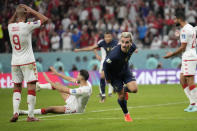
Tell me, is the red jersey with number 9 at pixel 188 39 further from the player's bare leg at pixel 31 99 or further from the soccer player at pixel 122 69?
the player's bare leg at pixel 31 99

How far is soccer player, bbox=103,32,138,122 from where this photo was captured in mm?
12555

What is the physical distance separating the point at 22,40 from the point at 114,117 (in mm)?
3168

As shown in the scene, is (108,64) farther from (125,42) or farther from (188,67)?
(188,67)

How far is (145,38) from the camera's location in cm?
3088

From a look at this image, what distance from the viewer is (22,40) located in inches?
502

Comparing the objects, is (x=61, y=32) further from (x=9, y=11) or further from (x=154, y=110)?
(x=154, y=110)

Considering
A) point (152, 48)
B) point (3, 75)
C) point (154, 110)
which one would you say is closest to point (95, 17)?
point (152, 48)

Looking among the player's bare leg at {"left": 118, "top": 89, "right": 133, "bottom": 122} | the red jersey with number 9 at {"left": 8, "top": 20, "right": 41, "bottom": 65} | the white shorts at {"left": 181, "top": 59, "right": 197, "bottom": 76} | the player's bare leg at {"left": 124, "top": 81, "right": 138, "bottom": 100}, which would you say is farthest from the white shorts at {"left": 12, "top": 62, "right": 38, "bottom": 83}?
the white shorts at {"left": 181, "top": 59, "right": 197, "bottom": 76}

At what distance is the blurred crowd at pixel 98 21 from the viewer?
30406 mm

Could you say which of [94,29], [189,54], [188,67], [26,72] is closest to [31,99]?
[26,72]

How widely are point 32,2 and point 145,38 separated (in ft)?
23.2

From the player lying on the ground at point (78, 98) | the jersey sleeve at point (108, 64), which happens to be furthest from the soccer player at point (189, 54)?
the player lying on the ground at point (78, 98)

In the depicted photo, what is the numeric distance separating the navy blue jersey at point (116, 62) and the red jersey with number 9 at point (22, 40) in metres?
1.86

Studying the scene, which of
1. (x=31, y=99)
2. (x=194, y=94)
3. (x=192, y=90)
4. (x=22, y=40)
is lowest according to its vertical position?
(x=194, y=94)
